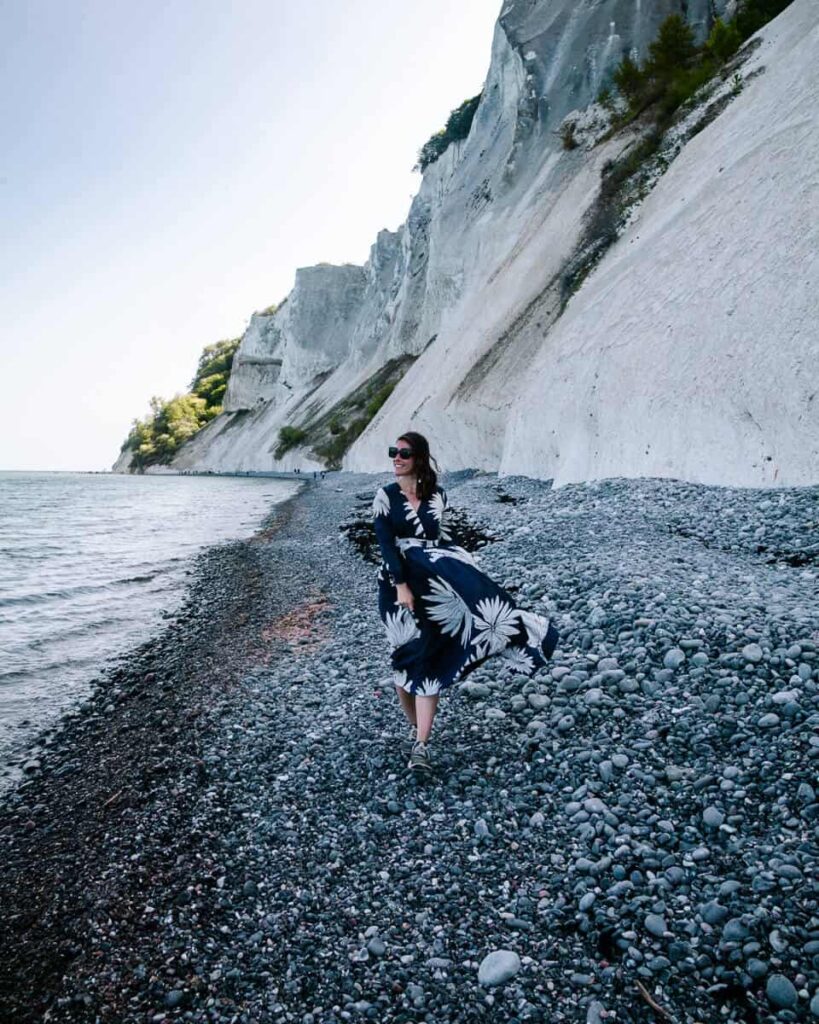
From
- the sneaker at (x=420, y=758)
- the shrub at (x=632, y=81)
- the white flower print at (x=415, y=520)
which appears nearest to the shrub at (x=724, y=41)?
the shrub at (x=632, y=81)

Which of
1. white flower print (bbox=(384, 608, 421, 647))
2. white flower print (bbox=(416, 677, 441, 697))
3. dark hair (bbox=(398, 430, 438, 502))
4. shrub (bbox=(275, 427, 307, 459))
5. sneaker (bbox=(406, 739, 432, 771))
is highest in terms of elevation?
shrub (bbox=(275, 427, 307, 459))

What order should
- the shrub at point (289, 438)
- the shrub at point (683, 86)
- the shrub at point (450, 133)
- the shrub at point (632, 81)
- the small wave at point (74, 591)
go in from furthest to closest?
the shrub at point (289, 438)
the shrub at point (450, 133)
the shrub at point (632, 81)
the shrub at point (683, 86)
the small wave at point (74, 591)

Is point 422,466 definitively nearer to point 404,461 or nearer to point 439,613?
point 404,461

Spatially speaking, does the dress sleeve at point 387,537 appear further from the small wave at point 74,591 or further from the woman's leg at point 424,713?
the small wave at point 74,591

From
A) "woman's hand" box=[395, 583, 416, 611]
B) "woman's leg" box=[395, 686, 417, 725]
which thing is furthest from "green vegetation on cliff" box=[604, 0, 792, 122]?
"woman's leg" box=[395, 686, 417, 725]

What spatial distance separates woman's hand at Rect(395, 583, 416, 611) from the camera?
15.3 ft

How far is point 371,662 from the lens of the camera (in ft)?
26.5

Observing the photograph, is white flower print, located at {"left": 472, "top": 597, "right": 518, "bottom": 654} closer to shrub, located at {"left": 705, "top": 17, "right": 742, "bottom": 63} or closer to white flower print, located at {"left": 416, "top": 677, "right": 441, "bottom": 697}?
white flower print, located at {"left": 416, "top": 677, "right": 441, "bottom": 697}

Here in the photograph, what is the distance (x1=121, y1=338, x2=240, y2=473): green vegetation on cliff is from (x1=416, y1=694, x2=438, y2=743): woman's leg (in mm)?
122799

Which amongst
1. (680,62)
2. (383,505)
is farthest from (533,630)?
(680,62)

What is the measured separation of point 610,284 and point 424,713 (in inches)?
794

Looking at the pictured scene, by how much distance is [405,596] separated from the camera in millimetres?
4680

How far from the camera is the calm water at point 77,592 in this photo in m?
9.09

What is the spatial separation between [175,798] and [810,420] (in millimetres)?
11706
